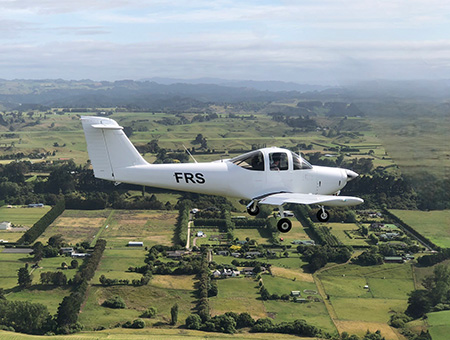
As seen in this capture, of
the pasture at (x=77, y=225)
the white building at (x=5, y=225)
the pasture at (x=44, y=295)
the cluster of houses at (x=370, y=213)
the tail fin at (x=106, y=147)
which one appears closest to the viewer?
the tail fin at (x=106, y=147)

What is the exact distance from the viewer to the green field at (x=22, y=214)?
297 feet

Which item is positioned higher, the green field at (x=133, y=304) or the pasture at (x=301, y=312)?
the green field at (x=133, y=304)

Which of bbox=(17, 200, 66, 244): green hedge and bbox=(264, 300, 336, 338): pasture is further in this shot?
bbox=(17, 200, 66, 244): green hedge

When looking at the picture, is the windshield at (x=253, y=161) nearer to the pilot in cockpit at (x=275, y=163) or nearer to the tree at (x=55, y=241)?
the pilot in cockpit at (x=275, y=163)

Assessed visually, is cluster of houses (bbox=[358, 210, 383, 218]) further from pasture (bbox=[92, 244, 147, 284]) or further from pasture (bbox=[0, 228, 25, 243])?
pasture (bbox=[0, 228, 25, 243])

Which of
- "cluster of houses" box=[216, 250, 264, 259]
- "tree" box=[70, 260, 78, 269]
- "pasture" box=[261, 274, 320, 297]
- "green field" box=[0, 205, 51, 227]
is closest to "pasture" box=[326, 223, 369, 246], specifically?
"cluster of houses" box=[216, 250, 264, 259]

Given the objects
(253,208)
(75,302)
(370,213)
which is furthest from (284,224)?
(370,213)

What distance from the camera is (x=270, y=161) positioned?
25.8 m

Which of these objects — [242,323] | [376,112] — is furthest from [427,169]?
[242,323]

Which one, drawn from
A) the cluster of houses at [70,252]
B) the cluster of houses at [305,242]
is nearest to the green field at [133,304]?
the cluster of houses at [70,252]

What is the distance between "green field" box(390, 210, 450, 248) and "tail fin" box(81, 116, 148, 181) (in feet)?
214

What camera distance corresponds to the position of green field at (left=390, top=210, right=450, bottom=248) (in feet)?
266

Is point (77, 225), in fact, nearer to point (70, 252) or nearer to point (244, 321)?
point (70, 252)

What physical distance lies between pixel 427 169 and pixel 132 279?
4147cm
